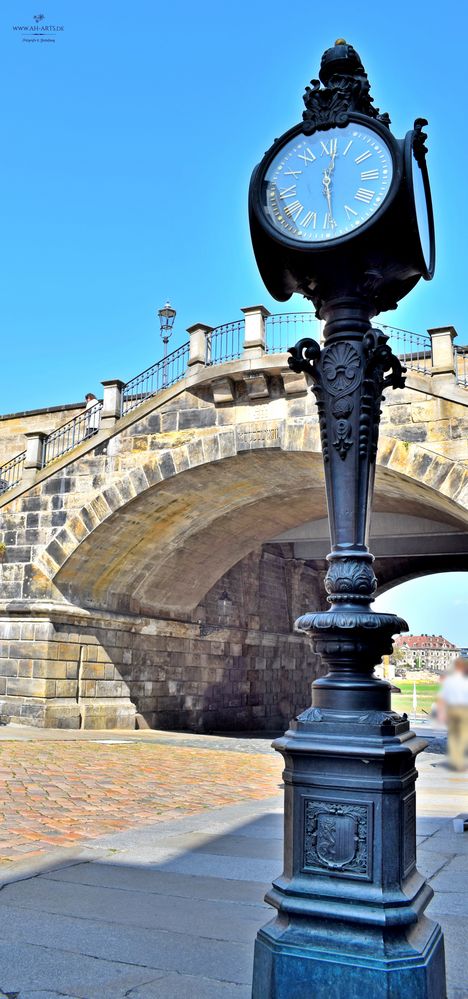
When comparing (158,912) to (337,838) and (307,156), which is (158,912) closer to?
(337,838)

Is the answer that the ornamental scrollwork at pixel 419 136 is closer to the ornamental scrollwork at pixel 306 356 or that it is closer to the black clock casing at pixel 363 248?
the black clock casing at pixel 363 248

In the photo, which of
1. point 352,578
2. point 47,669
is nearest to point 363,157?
point 352,578

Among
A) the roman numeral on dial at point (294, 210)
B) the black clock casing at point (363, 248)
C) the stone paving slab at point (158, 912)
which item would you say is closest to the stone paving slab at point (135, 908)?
the stone paving slab at point (158, 912)

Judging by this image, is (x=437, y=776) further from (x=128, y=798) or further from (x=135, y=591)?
(x=135, y=591)

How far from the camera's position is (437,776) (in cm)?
1007

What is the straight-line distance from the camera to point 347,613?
272 centimetres

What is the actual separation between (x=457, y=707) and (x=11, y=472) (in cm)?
1809

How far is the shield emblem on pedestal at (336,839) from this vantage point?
2.48 metres

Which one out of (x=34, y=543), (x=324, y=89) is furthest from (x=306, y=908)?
(x=34, y=543)

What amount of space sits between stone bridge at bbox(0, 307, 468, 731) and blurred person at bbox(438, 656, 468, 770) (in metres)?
9.90

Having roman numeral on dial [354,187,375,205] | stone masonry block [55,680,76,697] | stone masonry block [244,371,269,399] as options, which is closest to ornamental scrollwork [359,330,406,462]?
roman numeral on dial [354,187,375,205]

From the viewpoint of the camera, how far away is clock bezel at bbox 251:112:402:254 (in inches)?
116

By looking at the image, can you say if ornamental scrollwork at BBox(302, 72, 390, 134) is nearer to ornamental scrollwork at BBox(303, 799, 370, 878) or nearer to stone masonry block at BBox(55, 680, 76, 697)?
ornamental scrollwork at BBox(303, 799, 370, 878)

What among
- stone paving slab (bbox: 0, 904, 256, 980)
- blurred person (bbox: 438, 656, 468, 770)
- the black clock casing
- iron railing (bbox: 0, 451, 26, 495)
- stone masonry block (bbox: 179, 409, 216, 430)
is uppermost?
stone masonry block (bbox: 179, 409, 216, 430)
